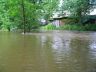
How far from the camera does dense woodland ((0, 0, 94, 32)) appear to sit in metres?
38.3

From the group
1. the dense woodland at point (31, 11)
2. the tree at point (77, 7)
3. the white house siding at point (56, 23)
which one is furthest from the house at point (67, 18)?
the tree at point (77, 7)

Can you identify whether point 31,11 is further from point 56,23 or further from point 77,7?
point 56,23

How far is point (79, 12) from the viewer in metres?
44.3

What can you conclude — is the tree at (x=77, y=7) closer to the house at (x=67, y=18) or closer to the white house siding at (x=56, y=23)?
the house at (x=67, y=18)

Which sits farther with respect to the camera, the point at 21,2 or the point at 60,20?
the point at 60,20

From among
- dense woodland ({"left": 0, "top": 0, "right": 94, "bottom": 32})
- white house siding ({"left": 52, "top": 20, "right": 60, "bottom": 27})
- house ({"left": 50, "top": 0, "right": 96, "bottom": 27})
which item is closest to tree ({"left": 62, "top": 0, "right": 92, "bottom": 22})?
dense woodland ({"left": 0, "top": 0, "right": 94, "bottom": 32})

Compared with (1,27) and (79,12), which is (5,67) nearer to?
(79,12)

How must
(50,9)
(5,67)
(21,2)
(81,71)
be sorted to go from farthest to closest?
1. (50,9)
2. (21,2)
3. (5,67)
4. (81,71)

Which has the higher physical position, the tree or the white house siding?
the tree

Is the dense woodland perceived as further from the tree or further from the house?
the house

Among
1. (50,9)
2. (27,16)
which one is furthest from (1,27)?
(27,16)

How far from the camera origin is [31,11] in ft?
127

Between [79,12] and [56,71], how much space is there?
35664 mm

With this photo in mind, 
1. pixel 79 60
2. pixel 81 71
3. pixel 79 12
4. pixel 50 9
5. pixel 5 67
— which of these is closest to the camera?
pixel 81 71
